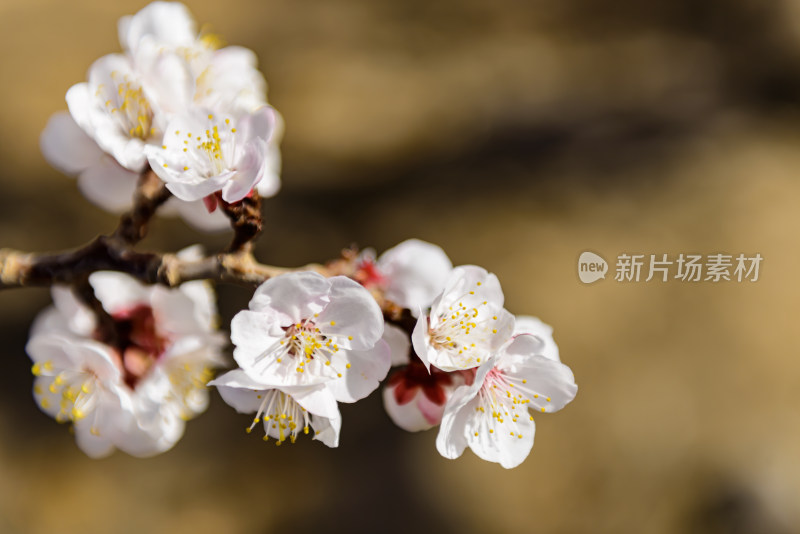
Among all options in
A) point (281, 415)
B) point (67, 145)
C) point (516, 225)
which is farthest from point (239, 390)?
point (516, 225)

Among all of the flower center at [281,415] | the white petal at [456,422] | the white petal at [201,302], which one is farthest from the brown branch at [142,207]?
the white petal at [456,422]

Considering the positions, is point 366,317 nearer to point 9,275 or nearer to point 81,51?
point 9,275

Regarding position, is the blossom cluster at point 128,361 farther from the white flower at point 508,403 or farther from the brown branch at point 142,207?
the white flower at point 508,403

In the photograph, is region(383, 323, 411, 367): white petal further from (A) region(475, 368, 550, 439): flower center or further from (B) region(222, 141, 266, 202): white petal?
(B) region(222, 141, 266, 202): white petal

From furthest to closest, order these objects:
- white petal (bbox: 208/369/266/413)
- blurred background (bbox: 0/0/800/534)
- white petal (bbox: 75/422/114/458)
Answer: blurred background (bbox: 0/0/800/534), white petal (bbox: 75/422/114/458), white petal (bbox: 208/369/266/413)

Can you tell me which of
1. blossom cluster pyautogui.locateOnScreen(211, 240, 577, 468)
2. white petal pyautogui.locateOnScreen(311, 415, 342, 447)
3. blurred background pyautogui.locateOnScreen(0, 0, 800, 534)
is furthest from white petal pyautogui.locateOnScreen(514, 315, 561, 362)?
blurred background pyautogui.locateOnScreen(0, 0, 800, 534)

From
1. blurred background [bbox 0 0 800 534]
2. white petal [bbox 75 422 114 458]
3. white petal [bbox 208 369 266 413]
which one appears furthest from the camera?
blurred background [bbox 0 0 800 534]
